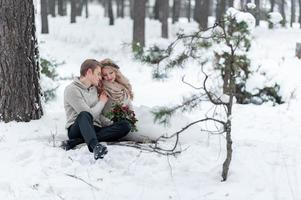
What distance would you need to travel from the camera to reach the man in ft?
16.7

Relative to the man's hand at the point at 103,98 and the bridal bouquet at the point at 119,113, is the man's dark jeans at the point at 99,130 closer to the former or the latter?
the bridal bouquet at the point at 119,113

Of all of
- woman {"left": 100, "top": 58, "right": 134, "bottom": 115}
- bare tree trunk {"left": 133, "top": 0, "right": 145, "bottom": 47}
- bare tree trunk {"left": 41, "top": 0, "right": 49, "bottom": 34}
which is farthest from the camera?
bare tree trunk {"left": 41, "top": 0, "right": 49, "bottom": 34}

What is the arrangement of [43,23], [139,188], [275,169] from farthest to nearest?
[43,23] < [275,169] < [139,188]

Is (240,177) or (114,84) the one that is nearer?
(240,177)

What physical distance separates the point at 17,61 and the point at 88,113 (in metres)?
1.20

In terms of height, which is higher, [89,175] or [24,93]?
[24,93]

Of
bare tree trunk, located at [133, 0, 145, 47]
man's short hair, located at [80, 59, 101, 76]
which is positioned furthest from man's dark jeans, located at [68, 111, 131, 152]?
bare tree trunk, located at [133, 0, 145, 47]

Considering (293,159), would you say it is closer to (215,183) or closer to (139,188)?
(215,183)

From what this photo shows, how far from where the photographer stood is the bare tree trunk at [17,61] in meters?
5.72

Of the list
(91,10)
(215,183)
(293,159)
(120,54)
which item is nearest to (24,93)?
(215,183)

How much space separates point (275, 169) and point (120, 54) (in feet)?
54.1

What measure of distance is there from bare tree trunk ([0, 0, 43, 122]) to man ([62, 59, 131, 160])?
682 millimetres

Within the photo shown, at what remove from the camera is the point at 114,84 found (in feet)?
18.7

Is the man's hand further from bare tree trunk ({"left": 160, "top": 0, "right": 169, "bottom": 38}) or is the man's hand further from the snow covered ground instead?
bare tree trunk ({"left": 160, "top": 0, "right": 169, "bottom": 38})
